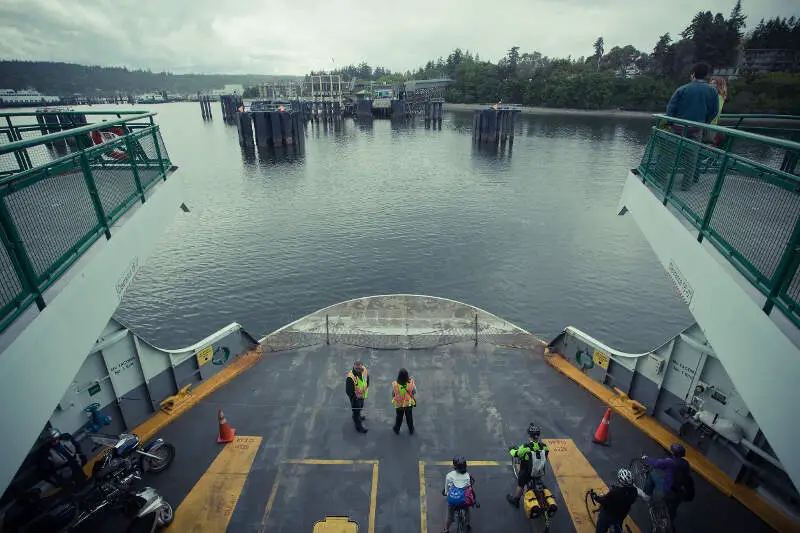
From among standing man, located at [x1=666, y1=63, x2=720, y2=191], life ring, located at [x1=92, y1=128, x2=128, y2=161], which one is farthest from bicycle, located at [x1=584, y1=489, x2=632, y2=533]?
life ring, located at [x1=92, y1=128, x2=128, y2=161]

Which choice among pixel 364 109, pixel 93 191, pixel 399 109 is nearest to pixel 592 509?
pixel 93 191

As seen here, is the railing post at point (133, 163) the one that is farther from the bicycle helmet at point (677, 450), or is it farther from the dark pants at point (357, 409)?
the bicycle helmet at point (677, 450)

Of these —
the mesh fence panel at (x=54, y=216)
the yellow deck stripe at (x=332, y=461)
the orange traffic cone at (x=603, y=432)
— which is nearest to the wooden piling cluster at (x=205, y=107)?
the mesh fence panel at (x=54, y=216)

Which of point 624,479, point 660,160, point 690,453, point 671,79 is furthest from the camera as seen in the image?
point 671,79

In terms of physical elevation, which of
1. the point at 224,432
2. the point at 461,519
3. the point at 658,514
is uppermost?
the point at 658,514

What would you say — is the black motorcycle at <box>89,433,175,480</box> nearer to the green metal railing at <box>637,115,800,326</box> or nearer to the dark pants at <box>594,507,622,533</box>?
the dark pants at <box>594,507,622,533</box>

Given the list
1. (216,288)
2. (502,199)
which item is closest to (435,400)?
(216,288)

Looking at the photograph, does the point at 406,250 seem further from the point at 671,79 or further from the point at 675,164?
the point at 671,79
